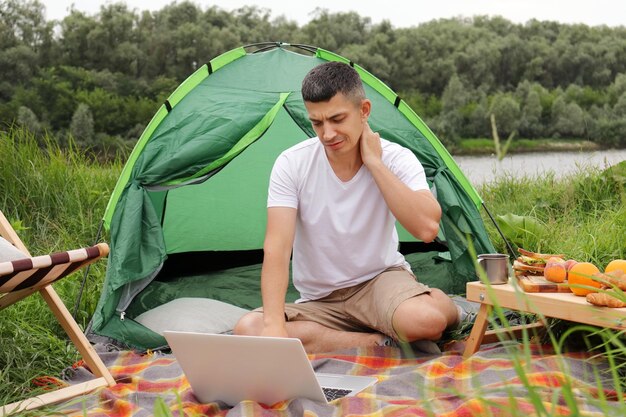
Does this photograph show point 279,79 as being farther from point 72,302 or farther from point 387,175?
point 72,302

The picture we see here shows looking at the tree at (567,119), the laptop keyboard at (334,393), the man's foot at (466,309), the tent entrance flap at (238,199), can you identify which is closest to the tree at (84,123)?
the tree at (567,119)

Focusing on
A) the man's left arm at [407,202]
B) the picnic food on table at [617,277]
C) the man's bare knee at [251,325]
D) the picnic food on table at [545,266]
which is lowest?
the man's bare knee at [251,325]

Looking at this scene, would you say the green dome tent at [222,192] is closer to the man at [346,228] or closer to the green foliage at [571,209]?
the man at [346,228]

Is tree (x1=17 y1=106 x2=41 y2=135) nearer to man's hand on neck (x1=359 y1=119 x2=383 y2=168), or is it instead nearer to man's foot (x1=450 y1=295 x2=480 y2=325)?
man's foot (x1=450 y1=295 x2=480 y2=325)

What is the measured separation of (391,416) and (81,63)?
1578 centimetres

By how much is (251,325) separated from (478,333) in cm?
78

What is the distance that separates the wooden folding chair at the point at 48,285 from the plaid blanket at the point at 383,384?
6 cm

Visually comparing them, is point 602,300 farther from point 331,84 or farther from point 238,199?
point 238,199

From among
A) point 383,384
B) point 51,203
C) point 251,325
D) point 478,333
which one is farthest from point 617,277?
point 51,203

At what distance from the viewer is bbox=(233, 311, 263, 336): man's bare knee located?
2627 millimetres

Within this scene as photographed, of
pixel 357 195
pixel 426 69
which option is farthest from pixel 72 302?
pixel 426 69

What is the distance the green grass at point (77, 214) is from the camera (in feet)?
9.21

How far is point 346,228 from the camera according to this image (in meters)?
2.77

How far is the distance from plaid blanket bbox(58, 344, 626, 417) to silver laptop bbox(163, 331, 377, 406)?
0.04 meters
